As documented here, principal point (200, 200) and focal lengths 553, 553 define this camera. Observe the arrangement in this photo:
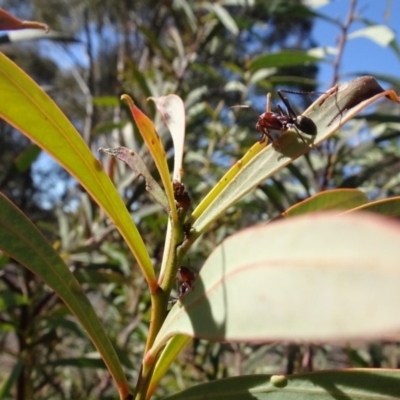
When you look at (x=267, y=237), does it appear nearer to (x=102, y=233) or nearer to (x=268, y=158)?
(x=268, y=158)

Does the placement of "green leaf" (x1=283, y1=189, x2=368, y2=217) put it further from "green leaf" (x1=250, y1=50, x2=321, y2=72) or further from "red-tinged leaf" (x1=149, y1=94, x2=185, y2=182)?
"green leaf" (x1=250, y1=50, x2=321, y2=72)

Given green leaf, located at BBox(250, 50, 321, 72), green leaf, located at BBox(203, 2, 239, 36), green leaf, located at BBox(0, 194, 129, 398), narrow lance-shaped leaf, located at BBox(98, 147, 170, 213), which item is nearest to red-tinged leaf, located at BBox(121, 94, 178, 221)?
narrow lance-shaped leaf, located at BBox(98, 147, 170, 213)

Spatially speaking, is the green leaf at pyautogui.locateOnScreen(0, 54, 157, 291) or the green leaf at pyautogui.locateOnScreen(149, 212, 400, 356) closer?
the green leaf at pyautogui.locateOnScreen(149, 212, 400, 356)

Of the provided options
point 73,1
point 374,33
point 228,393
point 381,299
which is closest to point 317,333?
point 381,299

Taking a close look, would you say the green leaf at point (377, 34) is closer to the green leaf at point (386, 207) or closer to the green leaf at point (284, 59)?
the green leaf at point (284, 59)

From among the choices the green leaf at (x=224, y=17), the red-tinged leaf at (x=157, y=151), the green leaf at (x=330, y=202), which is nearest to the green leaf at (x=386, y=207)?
the green leaf at (x=330, y=202)

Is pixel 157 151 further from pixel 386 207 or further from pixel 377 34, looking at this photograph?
pixel 377 34
